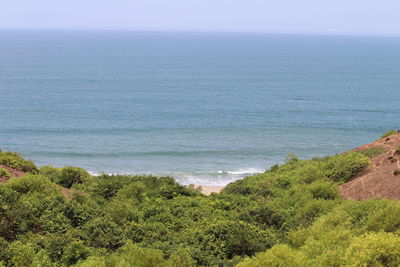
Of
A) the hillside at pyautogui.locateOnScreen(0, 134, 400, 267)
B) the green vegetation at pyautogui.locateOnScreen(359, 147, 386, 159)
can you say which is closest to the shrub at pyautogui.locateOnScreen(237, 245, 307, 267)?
the hillside at pyautogui.locateOnScreen(0, 134, 400, 267)

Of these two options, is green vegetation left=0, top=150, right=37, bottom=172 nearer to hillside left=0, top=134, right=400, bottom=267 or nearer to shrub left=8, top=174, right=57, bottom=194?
hillside left=0, top=134, right=400, bottom=267

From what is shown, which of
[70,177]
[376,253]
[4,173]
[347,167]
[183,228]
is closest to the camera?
[376,253]

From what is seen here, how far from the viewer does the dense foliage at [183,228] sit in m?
15.1

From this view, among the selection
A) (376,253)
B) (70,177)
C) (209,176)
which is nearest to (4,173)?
(70,177)

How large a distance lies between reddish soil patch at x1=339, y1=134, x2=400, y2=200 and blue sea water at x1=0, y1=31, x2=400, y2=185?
24.6 metres

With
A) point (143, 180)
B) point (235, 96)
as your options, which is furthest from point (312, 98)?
point (143, 180)

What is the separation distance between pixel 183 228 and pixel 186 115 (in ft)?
211

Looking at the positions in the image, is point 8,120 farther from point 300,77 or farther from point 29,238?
point 300,77

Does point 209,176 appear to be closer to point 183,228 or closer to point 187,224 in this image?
point 187,224

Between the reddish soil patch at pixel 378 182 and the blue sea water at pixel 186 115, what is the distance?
2457 centimetres

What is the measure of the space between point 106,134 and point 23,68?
75.3m

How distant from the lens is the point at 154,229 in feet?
67.3

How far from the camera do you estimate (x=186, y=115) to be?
3366 inches

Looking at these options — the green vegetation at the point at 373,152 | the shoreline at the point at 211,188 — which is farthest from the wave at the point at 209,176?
the green vegetation at the point at 373,152
